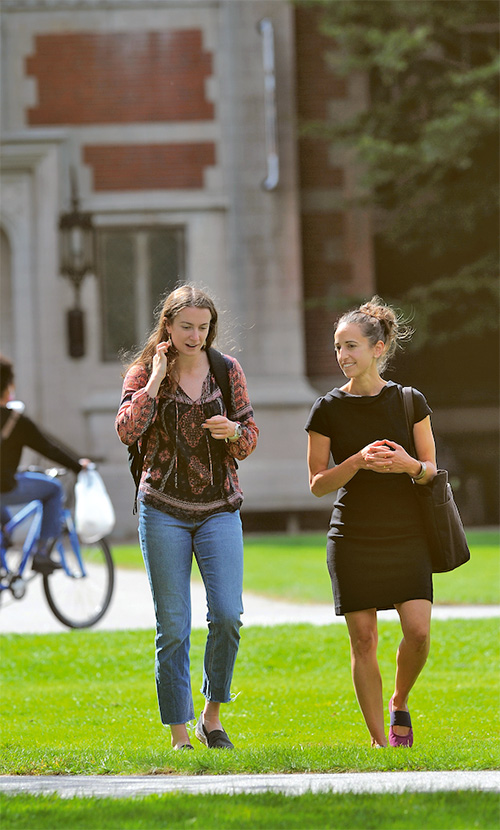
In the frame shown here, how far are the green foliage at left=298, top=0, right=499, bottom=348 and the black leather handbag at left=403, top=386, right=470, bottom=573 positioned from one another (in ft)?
39.7

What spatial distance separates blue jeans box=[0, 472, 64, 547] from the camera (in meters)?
8.48

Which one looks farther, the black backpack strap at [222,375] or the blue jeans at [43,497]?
the blue jeans at [43,497]

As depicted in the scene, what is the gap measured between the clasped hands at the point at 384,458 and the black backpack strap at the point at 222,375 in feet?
1.88

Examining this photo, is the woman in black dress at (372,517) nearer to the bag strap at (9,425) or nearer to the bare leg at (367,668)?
the bare leg at (367,668)

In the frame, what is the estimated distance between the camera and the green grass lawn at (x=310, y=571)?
33.6ft

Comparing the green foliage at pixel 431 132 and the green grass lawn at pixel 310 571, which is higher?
the green foliage at pixel 431 132

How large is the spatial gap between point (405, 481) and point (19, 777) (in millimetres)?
1723

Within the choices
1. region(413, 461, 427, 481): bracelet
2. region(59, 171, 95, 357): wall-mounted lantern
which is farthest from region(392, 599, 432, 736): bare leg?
region(59, 171, 95, 357): wall-mounted lantern

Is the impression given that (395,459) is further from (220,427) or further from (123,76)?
(123,76)

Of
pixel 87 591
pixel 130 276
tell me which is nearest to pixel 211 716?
pixel 87 591

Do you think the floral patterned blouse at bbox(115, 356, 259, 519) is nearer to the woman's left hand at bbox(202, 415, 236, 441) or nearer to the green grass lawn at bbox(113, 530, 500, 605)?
the woman's left hand at bbox(202, 415, 236, 441)

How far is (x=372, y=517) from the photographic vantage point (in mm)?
4703

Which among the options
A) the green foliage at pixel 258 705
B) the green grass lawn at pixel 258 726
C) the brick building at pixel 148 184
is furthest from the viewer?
the brick building at pixel 148 184

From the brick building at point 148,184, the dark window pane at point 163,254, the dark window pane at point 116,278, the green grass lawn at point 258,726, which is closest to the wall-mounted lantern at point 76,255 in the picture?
the brick building at point 148,184
